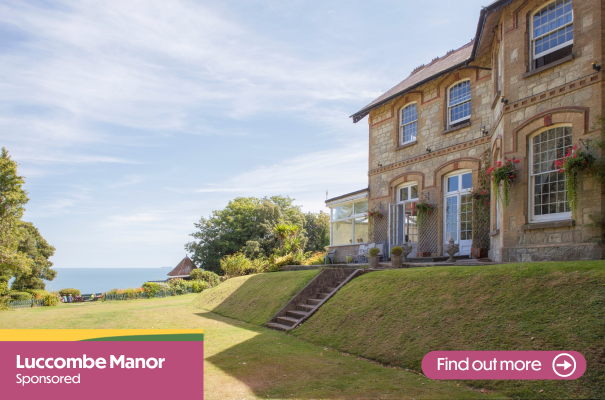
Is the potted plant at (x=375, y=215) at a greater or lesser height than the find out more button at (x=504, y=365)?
greater

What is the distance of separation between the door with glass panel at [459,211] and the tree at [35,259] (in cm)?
3461

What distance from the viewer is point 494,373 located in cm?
570

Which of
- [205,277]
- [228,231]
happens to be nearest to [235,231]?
[228,231]

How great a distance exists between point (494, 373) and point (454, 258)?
8.87 metres

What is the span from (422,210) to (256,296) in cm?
709

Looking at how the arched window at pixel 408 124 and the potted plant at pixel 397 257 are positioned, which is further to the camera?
the arched window at pixel 408 124

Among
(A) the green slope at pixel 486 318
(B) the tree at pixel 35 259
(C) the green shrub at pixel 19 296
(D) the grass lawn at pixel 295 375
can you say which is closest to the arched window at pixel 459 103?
(A) the green slope at pixel 486 318

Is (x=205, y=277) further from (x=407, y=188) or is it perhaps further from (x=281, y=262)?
(x=407, y=188)

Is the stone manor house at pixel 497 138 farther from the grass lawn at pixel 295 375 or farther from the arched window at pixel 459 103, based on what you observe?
the grass lawn at pixel 295 375

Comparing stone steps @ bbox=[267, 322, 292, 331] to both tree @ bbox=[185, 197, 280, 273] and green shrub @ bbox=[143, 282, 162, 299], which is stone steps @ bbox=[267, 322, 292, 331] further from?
tree @ bbox=[185, 197, 280, 273]

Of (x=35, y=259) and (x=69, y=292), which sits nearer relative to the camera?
(x=69, y=292)

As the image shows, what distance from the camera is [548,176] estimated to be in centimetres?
1010

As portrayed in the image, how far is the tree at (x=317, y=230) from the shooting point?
50594 millimetres

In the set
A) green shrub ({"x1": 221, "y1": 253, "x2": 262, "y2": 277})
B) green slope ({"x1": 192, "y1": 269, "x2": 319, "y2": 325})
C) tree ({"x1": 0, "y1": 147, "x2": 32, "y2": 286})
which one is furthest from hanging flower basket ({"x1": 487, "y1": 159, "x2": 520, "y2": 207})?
tree ({"x1": 0, "y1": 147, "x2": 32, "y2": 286})
